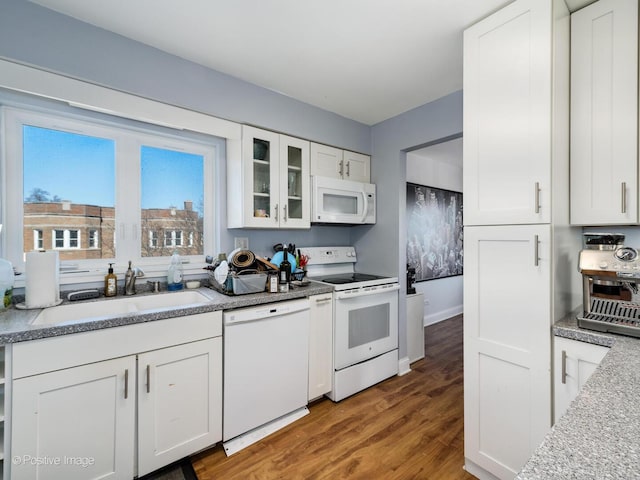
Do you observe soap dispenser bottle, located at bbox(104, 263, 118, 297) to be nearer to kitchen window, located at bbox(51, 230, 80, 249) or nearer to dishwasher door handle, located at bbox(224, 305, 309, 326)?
kitchen window, located at bbox(51, 230, 80, 249)

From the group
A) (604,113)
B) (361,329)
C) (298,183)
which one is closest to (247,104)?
(298,183)

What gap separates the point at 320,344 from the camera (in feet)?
7.43

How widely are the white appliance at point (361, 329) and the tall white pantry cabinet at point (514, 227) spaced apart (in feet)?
3.19

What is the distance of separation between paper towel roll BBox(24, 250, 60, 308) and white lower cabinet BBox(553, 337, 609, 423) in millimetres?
2569

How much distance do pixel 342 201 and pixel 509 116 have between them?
1548 millimetres

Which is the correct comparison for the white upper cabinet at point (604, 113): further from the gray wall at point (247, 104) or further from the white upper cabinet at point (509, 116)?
the gray wall at point (247, 104)

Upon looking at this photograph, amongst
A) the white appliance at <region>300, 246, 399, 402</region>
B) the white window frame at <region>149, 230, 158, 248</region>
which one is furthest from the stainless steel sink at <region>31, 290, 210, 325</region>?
the white appliance at <region>300, 246, 399, 402</region>

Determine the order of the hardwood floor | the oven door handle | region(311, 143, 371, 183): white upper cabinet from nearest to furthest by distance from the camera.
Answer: the hardwood floor < the oven door handle < region(311, 143, 371, 183): white upper cabinet

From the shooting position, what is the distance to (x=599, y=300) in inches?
52.8

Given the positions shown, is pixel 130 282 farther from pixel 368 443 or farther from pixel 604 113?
pixel 604 113


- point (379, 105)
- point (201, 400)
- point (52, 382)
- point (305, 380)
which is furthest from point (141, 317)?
point (379, 105)

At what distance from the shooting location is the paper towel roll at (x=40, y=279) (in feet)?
4.98

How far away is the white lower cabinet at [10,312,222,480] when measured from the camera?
1.25 metres

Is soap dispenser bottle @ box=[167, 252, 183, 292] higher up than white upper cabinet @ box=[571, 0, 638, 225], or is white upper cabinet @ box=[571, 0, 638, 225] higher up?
white upper cabinet @ box=[571, 0, 638, 225]
